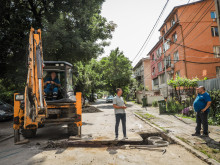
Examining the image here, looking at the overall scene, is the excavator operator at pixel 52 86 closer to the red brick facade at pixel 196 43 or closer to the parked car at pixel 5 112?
the parked car at pixel 5 112

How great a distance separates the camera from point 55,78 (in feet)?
22.4

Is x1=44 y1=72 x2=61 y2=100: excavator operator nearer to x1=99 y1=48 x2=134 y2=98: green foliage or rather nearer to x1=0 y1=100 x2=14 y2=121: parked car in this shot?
x1=0 y1=100 x2=14 y2=121: parked car

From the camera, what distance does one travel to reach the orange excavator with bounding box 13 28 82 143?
15.7 ft

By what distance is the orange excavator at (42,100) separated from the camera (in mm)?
4773

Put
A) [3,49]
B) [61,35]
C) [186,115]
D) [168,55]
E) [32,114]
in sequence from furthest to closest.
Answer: [168,55] < [3,49] < [61,35] < [186,115] < [32,114]

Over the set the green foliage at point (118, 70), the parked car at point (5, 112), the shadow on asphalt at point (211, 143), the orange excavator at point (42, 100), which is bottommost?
the shadow on asphalt at point (211, 143)

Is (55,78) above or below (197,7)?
below

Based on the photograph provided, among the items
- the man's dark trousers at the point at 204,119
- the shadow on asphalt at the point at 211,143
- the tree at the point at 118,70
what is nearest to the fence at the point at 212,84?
the man's dark trousers at the point at 204,119

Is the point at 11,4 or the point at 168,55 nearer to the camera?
the point at 11,4

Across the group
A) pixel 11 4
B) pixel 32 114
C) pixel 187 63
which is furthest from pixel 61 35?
pixel 187 63

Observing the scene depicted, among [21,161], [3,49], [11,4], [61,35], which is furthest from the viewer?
[11,4]

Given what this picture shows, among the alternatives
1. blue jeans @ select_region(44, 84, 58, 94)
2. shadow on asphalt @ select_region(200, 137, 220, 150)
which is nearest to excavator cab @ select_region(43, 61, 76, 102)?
blue jeans @ select_region(44, 84, 58, 94)

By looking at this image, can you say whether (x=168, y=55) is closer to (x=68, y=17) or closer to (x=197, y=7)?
(x=197, y=7)

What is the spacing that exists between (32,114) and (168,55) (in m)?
26.1
